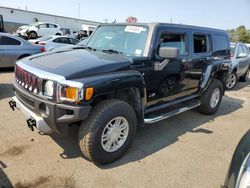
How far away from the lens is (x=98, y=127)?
2.97 m

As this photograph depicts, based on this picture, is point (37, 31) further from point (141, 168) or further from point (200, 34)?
point (141, 168)

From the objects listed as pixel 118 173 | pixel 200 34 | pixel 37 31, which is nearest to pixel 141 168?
pixel 118 173

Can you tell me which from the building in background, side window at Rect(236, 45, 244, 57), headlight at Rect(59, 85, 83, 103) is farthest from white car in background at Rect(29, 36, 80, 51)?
the building in background

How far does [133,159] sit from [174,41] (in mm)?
2162

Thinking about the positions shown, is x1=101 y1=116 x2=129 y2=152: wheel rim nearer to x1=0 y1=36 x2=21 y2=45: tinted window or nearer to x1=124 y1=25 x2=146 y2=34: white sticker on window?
x1=124 y1=25 x2=146 y2=34: white sticker on window

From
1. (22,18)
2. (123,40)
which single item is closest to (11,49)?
(123,40)

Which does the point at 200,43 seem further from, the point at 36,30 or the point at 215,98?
the point at 36,30

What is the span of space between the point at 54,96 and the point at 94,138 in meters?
0.71

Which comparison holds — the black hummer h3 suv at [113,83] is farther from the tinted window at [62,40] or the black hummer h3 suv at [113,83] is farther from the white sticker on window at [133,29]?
the tinted window at [62,40]

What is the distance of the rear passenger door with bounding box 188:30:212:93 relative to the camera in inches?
180

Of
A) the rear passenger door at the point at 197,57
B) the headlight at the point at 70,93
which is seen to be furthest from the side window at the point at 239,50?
the headlight at the point at 70,93

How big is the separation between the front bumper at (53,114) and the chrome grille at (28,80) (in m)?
0.10

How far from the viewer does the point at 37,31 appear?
23.0m

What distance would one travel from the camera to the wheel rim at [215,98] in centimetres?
545
